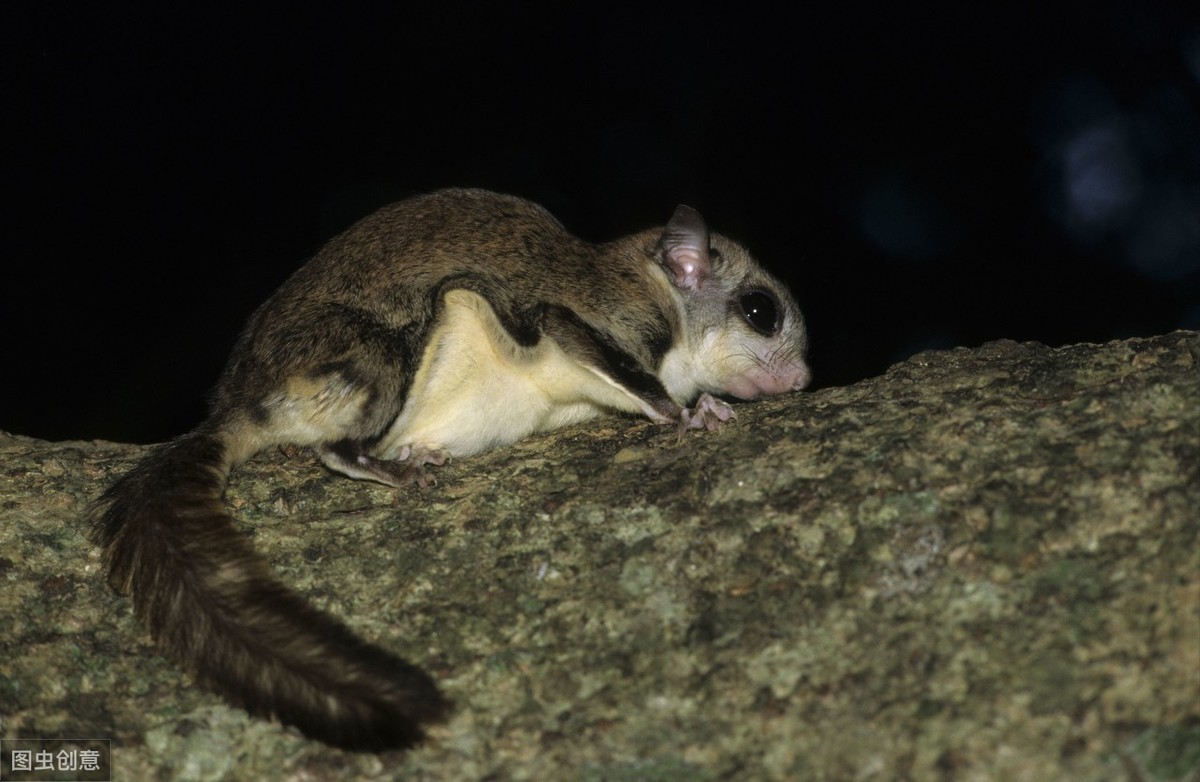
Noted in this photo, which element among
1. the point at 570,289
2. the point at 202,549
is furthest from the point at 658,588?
the point at 570,289

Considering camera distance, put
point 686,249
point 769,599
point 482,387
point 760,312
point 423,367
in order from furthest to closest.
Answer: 1. point 760,312
2. point 686,249
3. point 482,387
4. point 423,367
5. point 769,599

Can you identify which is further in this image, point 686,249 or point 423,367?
point 686,249

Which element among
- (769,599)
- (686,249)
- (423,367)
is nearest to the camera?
(769,599)

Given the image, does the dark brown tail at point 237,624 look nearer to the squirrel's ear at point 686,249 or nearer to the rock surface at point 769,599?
the rock surface at point 769,599

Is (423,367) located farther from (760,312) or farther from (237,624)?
(760,312)

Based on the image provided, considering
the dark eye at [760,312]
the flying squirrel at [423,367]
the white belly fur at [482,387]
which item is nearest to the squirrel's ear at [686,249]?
the flying squirrel at [423,367]

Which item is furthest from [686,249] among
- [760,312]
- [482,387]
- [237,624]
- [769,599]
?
[237,624]
